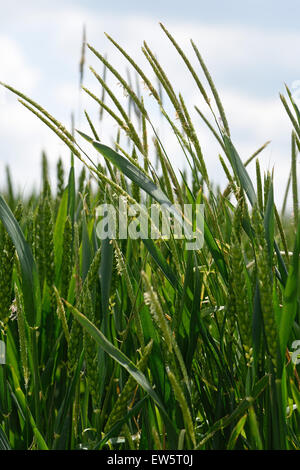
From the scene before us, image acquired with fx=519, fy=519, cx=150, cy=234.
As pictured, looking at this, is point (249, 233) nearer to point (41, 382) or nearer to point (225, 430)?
point (225, 430)

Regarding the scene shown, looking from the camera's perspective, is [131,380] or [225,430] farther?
[225,430]

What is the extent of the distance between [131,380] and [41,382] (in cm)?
30

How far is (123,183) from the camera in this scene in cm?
94

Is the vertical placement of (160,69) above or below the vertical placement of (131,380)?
above

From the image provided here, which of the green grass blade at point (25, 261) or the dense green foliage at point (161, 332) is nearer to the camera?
the dense green foliage at point (161, 332)

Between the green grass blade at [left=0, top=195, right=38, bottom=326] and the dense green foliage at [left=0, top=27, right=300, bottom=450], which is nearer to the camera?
the dense green foliage at [left=0, top=27, right=300, bottom=450]
